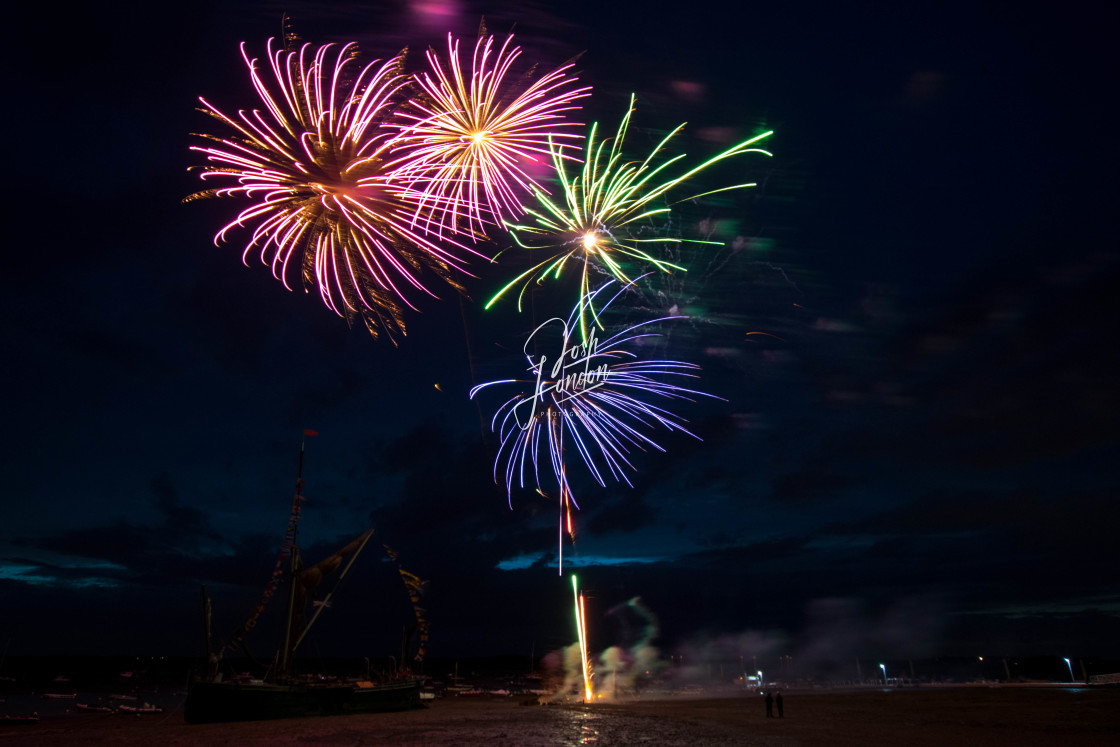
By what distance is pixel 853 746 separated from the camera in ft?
91.7

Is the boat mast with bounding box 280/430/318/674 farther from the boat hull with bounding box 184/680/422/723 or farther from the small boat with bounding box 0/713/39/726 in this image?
the small boat with bounding box 0/713/39/726

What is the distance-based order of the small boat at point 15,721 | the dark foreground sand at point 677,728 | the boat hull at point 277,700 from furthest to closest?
the small boat at point 15,721 → the boat hull at point 277,700 → the dark foreground sand at point 677,728

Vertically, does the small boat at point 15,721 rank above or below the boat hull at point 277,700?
below

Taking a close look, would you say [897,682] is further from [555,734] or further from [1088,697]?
[555,734]

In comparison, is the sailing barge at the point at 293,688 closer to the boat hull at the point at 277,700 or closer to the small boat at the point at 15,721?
the boat hull at the point at 277,700

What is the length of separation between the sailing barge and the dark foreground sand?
1318 mm

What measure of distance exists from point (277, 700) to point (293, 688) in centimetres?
126

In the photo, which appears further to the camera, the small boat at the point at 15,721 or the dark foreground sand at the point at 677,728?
the small boat at the point at 15,721

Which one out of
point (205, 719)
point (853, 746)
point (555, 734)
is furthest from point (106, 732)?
point (853, 746)

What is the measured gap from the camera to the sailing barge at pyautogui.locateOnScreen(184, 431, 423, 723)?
44.1m

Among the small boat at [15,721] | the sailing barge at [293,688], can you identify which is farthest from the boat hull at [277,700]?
the small boat at [15,721]

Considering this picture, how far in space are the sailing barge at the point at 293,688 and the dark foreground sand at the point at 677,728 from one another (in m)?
1.32

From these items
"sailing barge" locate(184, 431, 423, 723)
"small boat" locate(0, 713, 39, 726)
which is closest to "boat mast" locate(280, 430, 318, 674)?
"sailing barge" locate(184, 431, 423, 723)

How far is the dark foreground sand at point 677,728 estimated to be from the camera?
30.6m
